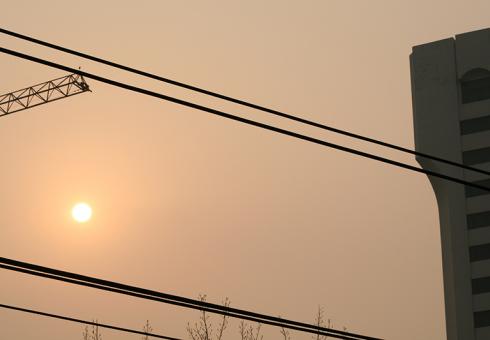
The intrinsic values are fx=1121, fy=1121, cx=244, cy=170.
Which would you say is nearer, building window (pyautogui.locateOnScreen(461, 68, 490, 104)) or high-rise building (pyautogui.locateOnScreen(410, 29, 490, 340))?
high-rise building (pyautogui.locateOnScreen(410, 29, 490, 340))

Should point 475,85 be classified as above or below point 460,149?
above

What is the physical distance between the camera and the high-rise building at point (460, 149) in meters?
124

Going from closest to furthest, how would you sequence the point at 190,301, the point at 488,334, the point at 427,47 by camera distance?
the point at 190,301, the point at 488,334, the point at 427,47

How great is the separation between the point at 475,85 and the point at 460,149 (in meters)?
8.48

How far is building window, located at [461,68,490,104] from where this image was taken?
13156cm

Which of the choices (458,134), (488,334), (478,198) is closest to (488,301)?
(488,334)

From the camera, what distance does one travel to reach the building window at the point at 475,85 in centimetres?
13156

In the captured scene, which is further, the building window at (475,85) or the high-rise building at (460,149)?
the building window at (475,85)

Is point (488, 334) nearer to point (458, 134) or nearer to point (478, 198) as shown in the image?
point (478, 198)

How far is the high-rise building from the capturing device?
4875 inches

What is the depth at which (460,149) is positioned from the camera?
130 meters

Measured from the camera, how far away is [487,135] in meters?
129

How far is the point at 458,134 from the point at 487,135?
11.1ft

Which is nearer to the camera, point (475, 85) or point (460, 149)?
point (460, 149)
